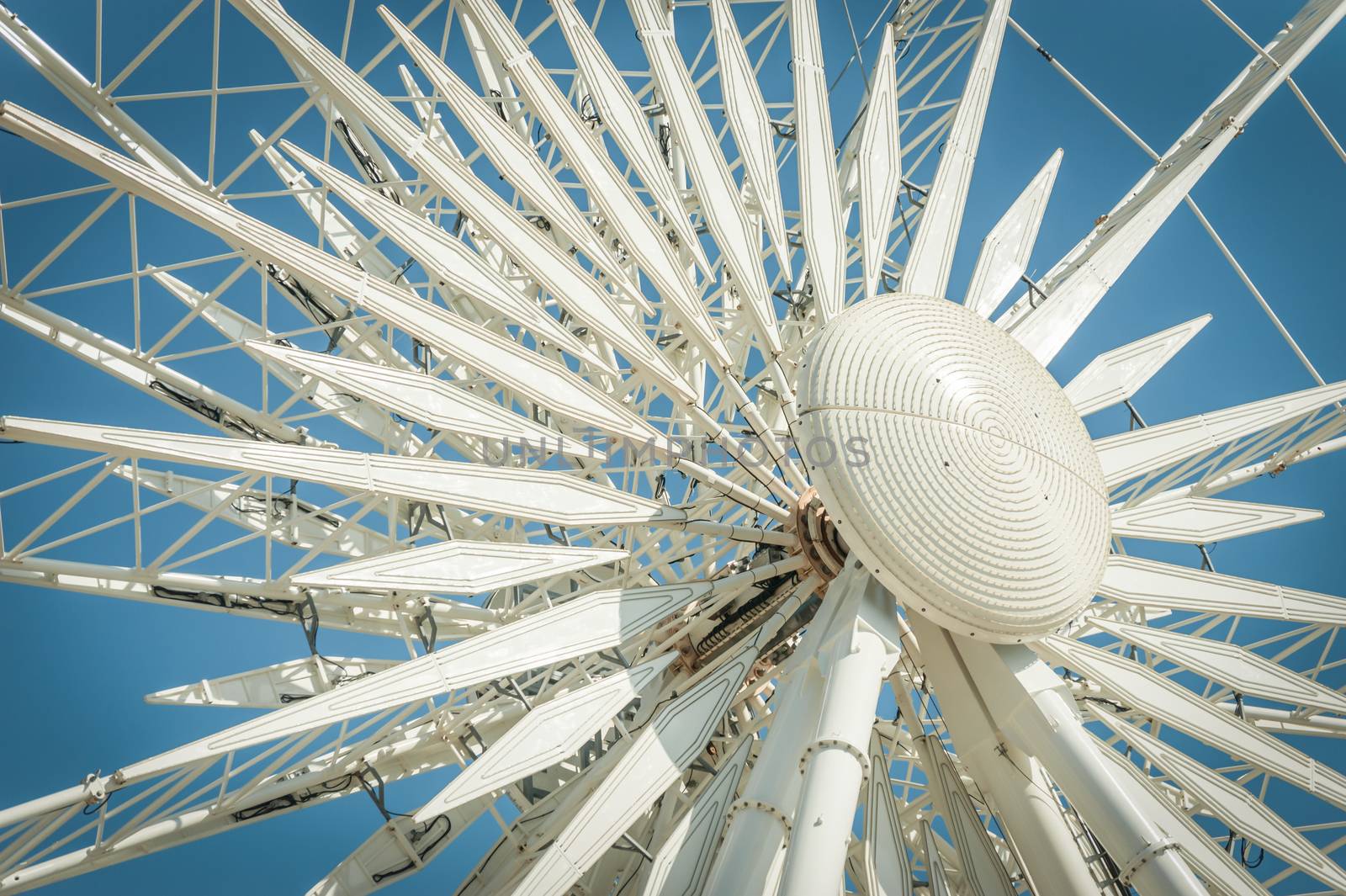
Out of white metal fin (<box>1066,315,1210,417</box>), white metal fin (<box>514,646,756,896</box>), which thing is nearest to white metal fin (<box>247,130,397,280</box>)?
white metal fin (<box>514,646,756,896</box>)

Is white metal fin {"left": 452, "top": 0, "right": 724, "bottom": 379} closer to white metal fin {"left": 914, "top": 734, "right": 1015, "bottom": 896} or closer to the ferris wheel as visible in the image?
the ferris wheel

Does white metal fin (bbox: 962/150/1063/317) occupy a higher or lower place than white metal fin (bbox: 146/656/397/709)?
higher

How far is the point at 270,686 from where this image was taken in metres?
18.9

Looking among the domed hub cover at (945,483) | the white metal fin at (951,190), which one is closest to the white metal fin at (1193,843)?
the domed hub cover at (945,483)

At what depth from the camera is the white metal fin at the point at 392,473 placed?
11445 millimetres

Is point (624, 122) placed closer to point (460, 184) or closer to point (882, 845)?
point (460, 184)

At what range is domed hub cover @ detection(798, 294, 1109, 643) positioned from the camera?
1313 cm

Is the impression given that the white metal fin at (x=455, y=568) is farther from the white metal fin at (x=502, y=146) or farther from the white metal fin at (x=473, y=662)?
the white metal fin at (x=502, y=146)

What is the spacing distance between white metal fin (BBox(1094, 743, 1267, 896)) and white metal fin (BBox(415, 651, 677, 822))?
17.9 ft

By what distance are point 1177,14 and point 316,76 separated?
102 ft

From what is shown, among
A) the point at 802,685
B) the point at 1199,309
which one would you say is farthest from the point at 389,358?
the point at 1199,309

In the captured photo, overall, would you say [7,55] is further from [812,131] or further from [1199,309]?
[1199,309]

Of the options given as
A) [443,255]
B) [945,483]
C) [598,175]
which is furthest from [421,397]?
[945,483]

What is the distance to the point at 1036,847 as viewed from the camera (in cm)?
1360
